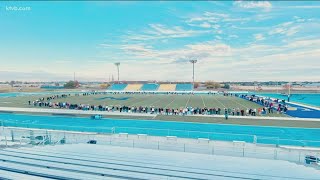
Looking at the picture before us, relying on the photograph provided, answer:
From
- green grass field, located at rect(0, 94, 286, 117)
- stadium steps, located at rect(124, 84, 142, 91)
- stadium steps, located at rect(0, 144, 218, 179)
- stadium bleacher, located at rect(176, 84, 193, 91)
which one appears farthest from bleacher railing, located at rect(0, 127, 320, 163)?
stadium bleacher, located at rect(176, 84, 193, 91)

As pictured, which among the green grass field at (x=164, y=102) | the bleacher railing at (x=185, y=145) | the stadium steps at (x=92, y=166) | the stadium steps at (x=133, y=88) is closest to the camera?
the stadium steps at (x=92, y=166)

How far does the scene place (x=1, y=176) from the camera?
4.67 meters

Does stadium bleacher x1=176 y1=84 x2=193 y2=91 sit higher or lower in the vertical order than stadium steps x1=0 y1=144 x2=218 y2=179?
higher

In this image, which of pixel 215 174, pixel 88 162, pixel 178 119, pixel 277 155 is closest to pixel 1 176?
pixel 88 162

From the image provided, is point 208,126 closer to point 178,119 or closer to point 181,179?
point 178,119

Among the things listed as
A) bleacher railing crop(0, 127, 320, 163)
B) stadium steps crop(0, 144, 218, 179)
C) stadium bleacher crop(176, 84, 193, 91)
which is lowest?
bleacher railing crop(0, 127, 320, 163)

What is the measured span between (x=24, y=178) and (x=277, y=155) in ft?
31.4

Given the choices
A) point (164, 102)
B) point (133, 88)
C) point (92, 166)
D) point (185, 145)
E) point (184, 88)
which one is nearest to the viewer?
point (92, 166)

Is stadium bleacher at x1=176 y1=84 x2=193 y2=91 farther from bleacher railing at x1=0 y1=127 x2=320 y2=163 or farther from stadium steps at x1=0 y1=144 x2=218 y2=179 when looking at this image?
stadium steps at x1=0 y1=144 x2=218 y2=179

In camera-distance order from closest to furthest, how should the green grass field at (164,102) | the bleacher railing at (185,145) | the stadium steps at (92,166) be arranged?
the stadium steps at (92,166), the bleacher railing at (185,145), the green grass field at (164,102)

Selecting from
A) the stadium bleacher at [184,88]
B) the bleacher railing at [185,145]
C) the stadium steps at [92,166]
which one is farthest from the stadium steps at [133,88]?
the stadium steps at [92,166]

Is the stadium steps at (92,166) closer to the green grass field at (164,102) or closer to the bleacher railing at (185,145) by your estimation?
the bleacher railing at (185,145)

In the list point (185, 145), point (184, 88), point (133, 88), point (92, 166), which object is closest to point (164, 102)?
point (185, 145)

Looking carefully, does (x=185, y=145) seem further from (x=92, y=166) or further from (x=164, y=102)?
(x=164, y=102)
